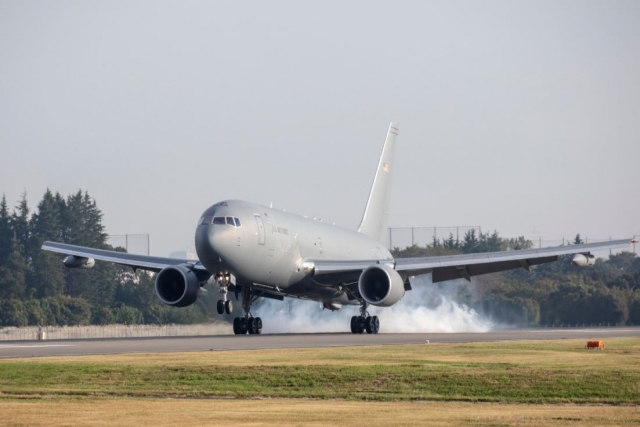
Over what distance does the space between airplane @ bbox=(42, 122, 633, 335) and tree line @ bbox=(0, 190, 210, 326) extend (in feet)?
47.5

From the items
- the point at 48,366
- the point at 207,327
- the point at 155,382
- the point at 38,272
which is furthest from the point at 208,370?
the point at 38,272

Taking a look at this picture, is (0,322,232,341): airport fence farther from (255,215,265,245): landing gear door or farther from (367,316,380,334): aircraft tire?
(255,215,265,245): landing gear door

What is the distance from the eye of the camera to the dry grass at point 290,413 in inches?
662

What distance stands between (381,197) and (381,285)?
58.7ft

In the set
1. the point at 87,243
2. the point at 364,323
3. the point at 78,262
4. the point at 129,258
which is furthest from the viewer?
the point at 87,243

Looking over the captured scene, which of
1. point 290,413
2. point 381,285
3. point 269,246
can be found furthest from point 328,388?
point 381,285

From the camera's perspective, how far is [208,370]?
24.0m

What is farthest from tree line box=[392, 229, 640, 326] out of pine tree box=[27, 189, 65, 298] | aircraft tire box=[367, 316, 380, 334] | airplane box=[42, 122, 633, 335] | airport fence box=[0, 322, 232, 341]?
pine tree box=[27, 189, 65, 298]

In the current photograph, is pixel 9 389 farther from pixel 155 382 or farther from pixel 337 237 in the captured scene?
pixel 337 237

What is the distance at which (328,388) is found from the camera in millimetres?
21703

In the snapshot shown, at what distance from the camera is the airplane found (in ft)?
145

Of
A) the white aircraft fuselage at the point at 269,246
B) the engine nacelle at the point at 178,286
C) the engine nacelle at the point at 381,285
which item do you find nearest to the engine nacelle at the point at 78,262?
the engine nacelle at the point at 178,286

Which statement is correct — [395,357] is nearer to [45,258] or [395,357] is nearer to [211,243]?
[211,243]

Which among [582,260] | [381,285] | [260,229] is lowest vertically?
[381,285]
